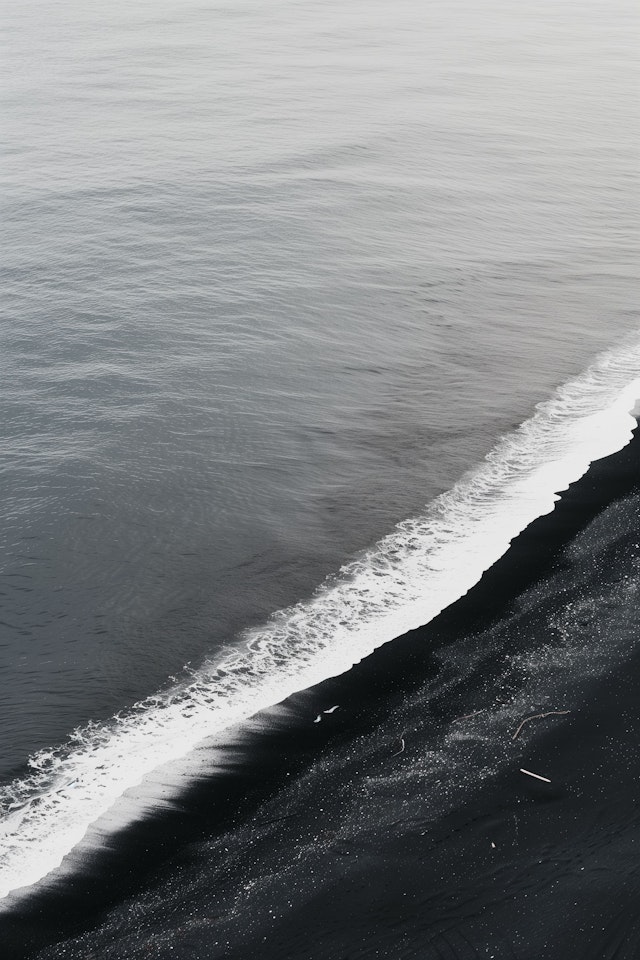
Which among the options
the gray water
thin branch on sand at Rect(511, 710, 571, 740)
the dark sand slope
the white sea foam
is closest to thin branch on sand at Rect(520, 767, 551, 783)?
the dark sand slope

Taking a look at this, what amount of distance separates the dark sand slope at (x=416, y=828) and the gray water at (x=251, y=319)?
219cm

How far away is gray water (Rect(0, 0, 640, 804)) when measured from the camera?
40.7 feet

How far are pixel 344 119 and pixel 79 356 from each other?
22.5 meters

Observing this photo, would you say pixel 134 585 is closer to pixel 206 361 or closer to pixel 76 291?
pixel 206 361

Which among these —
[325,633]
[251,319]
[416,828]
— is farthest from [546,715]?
[251,319]

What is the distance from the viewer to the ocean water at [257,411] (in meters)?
9.77

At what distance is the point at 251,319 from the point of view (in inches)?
808

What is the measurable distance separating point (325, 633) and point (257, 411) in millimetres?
6618

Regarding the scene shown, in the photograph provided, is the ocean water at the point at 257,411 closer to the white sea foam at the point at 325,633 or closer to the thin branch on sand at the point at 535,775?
the white sea foam at the point at 325,633

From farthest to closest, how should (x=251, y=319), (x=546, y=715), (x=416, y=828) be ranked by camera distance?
1. (x=251, y=319)
2. (x=546, y=715)
3. (x=416, y=828)

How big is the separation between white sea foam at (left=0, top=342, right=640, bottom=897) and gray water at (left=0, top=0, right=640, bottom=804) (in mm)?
425

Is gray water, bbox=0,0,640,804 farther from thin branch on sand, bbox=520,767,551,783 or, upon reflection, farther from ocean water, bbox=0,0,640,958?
thin branch on sand, bbox=520,767,551,783

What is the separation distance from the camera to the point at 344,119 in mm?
36469

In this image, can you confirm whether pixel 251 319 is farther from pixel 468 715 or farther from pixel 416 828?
pixel 416 828
